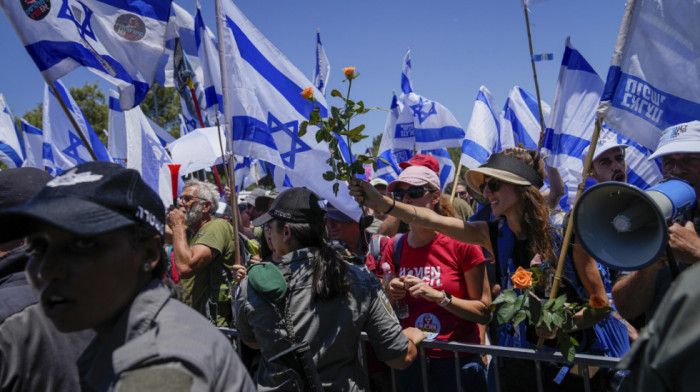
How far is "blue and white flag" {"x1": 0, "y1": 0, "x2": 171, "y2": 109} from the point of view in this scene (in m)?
3.95

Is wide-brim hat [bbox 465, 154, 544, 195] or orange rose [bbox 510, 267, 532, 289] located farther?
wide-brim hat [bbox 465, 154, 544, 195]

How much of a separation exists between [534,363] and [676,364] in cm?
205

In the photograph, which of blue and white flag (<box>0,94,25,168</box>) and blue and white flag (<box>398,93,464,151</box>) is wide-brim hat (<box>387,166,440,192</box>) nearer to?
blue and white flag (<box>398,93,464,151</box>)

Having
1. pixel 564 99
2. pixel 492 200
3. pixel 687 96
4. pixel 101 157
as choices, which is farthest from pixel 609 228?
pixel 101 157

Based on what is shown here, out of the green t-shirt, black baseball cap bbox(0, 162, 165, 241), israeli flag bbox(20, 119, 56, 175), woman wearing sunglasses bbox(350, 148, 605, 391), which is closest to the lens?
black baseball cap bbox(0, 162, 165, 241)

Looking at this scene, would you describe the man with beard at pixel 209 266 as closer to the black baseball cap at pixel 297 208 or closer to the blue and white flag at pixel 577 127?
the black baseball cap at pixel 297 208

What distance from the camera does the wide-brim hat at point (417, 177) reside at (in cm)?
392

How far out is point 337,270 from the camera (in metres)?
2.64

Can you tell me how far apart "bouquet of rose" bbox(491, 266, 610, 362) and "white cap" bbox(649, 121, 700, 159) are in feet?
2.61

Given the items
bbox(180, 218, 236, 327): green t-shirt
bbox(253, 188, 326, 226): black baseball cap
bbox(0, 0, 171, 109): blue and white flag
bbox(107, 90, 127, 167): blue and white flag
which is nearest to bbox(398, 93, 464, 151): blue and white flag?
bbox(180, 218, 236, 327): green t-shirt

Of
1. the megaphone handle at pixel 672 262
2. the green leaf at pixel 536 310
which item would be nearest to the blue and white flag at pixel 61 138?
the green leaf at pixel 536 310

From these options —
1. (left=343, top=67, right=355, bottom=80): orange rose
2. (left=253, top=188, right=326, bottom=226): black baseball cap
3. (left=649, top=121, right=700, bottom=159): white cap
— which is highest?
(left=343, top=67, right=355, bottom=80): orange rose

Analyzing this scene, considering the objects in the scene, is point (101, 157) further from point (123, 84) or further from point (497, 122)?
point (497, 122)

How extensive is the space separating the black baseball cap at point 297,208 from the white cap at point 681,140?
1736 millimetres
